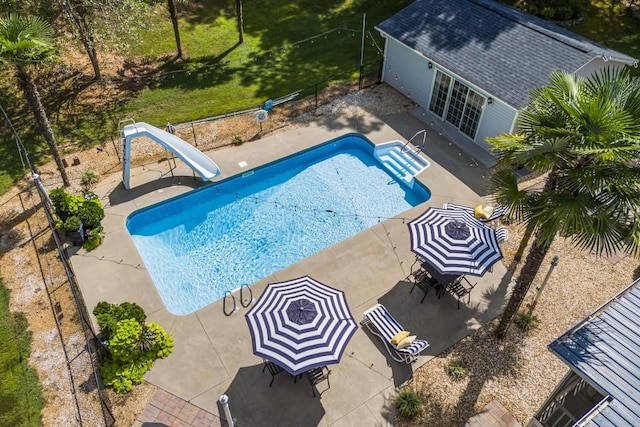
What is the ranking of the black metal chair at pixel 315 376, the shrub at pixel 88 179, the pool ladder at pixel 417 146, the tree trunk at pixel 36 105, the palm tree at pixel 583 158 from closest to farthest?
the palm tree at pixel 583 158 → the black metal chair at pixel 315 376 → the tree trunk at pixel 36 105 → the shrub at pixel 88 179 → the pool ladder at pixel 417 146

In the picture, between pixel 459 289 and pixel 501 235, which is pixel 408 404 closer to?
pixel 459 289

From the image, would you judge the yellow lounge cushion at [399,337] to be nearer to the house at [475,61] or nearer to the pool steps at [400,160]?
the pool steps at [400,160]

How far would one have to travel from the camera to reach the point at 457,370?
13281 mm

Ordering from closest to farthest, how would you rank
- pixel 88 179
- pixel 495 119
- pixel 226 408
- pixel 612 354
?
pixel 612 354 < pixel 226 408 < pixel 88 179 < pixel 495 119

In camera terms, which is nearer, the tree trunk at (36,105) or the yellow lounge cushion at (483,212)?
the tree trunk at (36,105)

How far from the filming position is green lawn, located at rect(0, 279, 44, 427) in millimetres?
12250

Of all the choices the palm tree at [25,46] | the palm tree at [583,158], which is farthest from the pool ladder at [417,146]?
the palm tree at [25,46]

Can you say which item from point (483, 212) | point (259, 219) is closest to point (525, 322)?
point (483, 212)

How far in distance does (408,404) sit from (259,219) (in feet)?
30.9

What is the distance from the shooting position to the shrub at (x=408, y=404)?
12320mm

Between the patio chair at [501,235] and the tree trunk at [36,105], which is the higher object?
the tree trunk at [36,105]

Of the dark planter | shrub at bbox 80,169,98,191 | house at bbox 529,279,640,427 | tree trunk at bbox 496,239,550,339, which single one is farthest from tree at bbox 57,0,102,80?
house at bbox 529,279,640,427

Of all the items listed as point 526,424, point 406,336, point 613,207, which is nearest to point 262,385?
point 406,336

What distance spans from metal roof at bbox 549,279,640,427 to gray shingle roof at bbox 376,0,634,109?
10.7 meters
